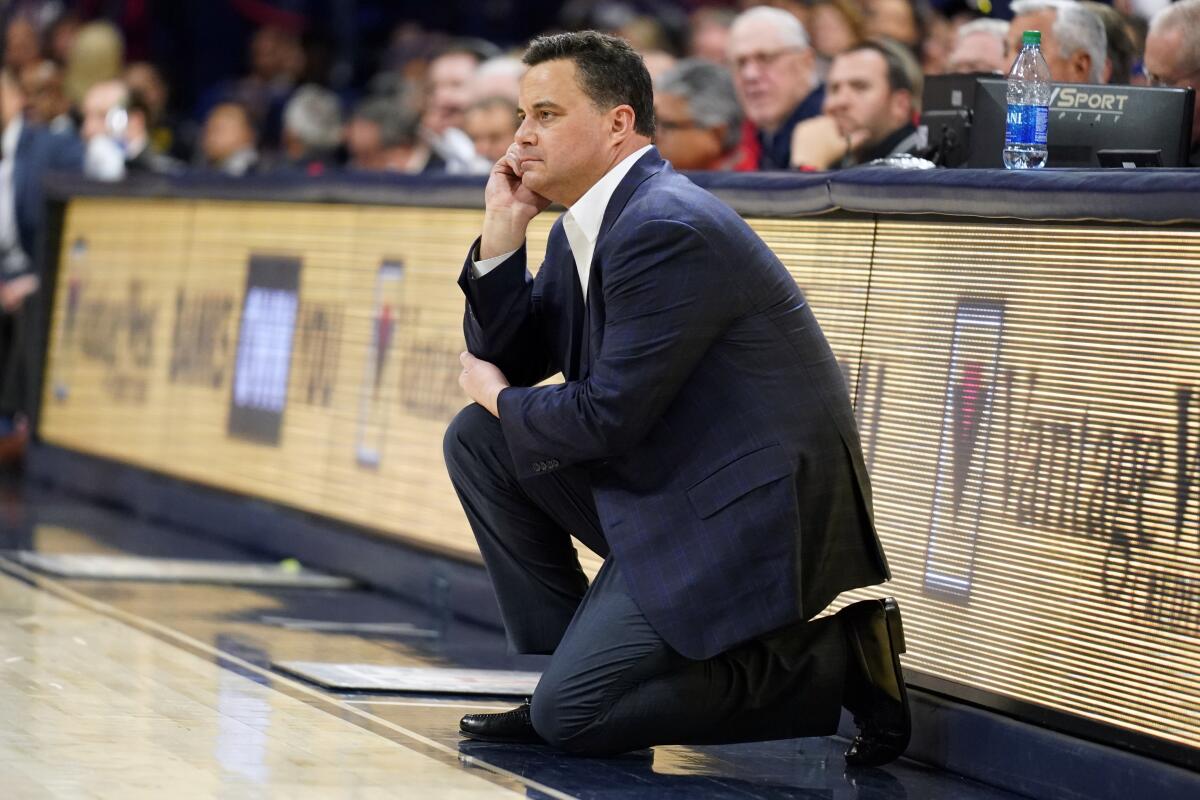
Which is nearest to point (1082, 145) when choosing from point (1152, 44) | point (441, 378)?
point (1152, 44)

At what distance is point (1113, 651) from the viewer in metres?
4.16

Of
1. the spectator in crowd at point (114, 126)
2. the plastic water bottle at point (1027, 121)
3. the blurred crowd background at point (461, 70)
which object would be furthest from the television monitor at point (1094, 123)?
the spectator in crowd at point (114, 126)

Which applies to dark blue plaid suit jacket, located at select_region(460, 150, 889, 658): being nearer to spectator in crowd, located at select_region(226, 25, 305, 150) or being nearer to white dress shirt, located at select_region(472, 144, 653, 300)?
white dress shirt, located at select_region(472, 144, 653, 300)

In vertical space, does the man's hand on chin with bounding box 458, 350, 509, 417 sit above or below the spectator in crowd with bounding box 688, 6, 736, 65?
below

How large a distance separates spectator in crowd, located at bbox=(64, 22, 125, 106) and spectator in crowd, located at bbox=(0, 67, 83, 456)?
4.72 feet

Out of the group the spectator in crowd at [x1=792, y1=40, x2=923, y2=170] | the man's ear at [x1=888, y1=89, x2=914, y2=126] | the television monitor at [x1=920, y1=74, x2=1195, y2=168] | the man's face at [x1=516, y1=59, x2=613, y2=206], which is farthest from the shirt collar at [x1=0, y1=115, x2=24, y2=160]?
the man's face at [x1=516, y1=59, x2=613, y2=206]

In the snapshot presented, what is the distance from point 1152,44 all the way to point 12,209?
281 inches

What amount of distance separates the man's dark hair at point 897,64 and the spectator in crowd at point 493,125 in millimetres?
1731

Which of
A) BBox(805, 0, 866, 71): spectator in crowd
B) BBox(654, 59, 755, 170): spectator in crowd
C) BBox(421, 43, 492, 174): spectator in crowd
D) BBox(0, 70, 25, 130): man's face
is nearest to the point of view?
BBox(654, 59, 755, 170): spectator in crowd

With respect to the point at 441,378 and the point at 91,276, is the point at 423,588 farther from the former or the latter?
the point at 91,276

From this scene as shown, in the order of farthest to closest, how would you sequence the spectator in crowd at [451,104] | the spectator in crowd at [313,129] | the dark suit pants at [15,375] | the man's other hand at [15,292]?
the spectator in crowd at [313,129]
the man's other hand at [15,292]
the dark suit pants at [15,375]
the spectator in crowd at [451,104]

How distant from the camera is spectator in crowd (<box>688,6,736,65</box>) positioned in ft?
32.7

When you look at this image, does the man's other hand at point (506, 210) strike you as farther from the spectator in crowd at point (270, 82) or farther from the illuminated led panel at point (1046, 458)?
the spectator in crowd at point (270, 82)

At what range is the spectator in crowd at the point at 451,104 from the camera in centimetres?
913
